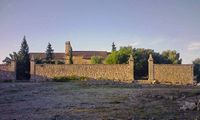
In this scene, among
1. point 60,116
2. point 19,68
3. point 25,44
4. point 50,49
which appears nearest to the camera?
point 60,116

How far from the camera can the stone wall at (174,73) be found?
56688mm

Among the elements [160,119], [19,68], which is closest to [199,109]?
[160,119]

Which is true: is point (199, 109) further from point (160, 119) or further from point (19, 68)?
point (19, 68)

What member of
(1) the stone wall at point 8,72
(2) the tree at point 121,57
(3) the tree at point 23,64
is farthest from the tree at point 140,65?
(1) the stone wall at point 8,72

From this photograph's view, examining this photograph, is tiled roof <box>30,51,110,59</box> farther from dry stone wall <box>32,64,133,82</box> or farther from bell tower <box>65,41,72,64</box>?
dry stone wall <box>32,64,133,82</box>

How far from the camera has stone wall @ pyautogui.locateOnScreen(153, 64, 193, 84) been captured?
186 feet

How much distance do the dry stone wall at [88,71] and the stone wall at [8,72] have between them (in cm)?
363

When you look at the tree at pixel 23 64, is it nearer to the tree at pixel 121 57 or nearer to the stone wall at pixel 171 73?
the tree at pixel 121 57

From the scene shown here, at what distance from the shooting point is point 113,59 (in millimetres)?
65312

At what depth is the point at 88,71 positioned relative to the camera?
57594 millimetres

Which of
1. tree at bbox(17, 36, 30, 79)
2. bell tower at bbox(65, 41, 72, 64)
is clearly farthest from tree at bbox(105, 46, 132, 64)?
tree at bbox(17, 36, 30, 79)

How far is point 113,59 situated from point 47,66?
13945mm

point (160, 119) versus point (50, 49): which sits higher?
point (50, 49)

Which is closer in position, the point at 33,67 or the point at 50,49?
the point at 33,67
